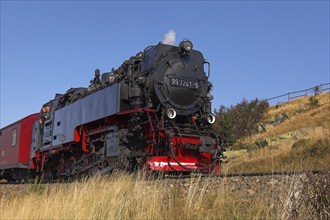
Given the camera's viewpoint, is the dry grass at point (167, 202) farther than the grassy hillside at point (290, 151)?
No

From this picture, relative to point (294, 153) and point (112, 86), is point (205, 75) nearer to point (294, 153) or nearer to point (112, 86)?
point (112, 86)

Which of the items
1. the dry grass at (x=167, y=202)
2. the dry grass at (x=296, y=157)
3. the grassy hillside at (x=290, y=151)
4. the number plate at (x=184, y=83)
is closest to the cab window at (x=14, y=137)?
the grassy hillside at (x=290, y=151)

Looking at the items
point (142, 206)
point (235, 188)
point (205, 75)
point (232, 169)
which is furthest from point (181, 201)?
point (232, 169)

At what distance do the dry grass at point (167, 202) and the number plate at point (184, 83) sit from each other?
15.5 ft

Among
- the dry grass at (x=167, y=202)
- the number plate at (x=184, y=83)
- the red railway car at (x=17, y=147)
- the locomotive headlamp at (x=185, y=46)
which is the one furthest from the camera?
the red railway car at (x=17, y=147)

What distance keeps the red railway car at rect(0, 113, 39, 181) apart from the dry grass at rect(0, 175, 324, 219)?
40.1 ft

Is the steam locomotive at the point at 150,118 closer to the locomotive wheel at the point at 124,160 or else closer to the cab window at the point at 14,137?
the locomotive wheel at the point at 124,160

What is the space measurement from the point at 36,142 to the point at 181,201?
12.6 metres

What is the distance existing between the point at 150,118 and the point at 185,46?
2478 mm

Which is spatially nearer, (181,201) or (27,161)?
(181,201)

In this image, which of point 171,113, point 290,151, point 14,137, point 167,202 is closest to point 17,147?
point 14,137

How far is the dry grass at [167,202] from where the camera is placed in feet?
17.0

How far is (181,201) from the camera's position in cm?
592

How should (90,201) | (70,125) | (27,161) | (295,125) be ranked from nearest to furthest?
(90,201) → (70,125) → (27,161) → (295,125)
